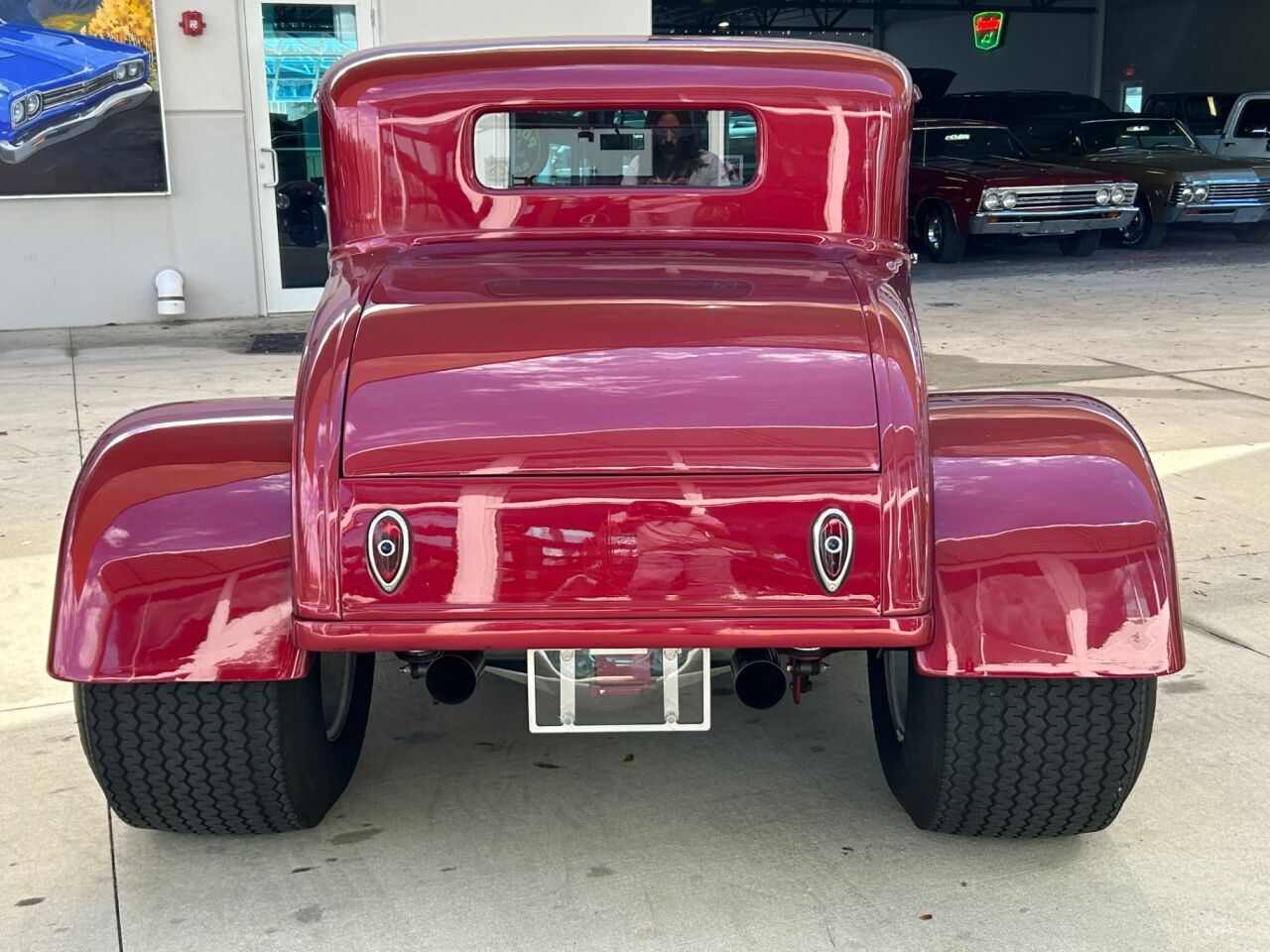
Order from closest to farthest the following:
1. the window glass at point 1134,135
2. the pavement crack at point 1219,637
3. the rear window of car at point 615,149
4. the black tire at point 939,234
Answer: the rear window of car at point 615,149, the pavement crack at point 1219,637, the black tire at point 939,234, the window glass at point 1134,135

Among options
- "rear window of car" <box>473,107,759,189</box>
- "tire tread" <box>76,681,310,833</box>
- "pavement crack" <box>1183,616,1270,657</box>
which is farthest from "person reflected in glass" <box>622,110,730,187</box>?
"pavement crack" <box>1183,616,1270,657</box>

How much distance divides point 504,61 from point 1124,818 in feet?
7.73

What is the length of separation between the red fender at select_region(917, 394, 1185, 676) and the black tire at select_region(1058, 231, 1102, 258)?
1413 cm

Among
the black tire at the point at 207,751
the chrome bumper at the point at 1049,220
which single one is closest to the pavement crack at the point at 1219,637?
the black tire at the point at 207,751

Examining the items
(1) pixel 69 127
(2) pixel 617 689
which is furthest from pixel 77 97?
(2) pixel 617 689

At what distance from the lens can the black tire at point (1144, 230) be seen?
1659 centimetres

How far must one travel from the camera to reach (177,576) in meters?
2.83

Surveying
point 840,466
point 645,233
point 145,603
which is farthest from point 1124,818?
point 145,603

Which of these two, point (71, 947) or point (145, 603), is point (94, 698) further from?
point (71, 947)

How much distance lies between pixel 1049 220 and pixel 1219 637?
1176 cm

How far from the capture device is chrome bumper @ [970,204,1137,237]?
15.3 meters

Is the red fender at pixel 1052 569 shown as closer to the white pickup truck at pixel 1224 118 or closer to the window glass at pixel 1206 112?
the white pickup truck at pixel 1224 118

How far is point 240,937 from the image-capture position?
287 centimetres

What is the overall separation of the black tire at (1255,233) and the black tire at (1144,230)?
4.61ft
